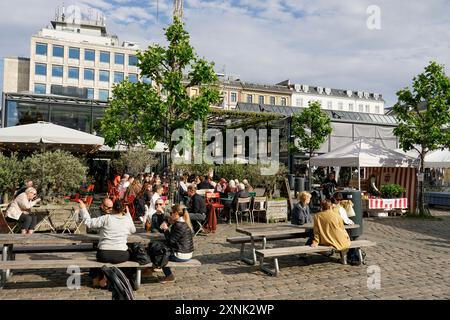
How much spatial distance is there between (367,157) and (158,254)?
10.6m

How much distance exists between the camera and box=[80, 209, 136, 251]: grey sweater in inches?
209

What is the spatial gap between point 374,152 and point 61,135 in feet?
35.6

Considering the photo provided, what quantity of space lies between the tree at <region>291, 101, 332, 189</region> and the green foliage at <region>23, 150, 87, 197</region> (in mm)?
16811

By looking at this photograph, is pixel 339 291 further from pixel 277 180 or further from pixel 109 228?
pixel 277 180

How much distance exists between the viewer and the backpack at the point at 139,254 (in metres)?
5.31

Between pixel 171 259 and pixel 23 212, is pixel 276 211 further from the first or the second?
pixel 23 212

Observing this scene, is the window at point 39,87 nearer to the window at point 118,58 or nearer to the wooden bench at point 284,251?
the window at point 118,58

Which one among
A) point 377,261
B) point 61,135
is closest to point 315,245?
point 377,261

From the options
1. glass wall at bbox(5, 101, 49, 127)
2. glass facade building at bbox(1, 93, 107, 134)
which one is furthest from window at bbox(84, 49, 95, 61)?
glass wall at bbox(5, 101, 49, 127)

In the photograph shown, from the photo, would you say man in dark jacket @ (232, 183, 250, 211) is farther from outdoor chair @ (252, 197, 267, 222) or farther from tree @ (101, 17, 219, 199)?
tree @ (101, 17, 219, 199)

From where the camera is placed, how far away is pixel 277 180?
50.9 feet

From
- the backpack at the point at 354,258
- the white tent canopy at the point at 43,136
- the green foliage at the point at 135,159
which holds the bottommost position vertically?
the backpack at the point at 354,258

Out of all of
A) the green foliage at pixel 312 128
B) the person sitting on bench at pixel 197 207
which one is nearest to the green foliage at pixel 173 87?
the person sitting on bench at pixel 197 207

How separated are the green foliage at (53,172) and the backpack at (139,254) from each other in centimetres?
574
